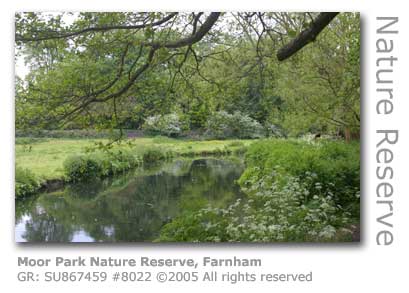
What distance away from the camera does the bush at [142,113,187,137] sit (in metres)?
4.07

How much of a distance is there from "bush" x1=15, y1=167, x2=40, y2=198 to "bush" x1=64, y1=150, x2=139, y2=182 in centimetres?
28

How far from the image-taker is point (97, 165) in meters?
4.03

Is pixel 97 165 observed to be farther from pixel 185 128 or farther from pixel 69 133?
pixel 185 128

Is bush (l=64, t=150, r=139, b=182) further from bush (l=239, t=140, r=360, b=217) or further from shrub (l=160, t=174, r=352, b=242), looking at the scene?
bush (l=239, t=140, r=360, b=217)

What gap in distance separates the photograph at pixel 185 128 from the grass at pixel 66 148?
0.01 meters

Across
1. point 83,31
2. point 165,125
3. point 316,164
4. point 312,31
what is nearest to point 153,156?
point 165,125

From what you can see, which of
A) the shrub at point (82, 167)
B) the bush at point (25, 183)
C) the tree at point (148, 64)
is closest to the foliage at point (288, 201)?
the tree at point (148, 64)

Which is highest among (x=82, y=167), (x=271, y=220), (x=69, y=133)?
(x=69, y=133)

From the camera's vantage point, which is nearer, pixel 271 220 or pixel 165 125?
pixel 271 220

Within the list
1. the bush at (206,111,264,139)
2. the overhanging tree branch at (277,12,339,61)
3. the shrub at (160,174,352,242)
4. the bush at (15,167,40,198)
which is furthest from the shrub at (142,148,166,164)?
the overhanging tree branch at (277,12,339,61)

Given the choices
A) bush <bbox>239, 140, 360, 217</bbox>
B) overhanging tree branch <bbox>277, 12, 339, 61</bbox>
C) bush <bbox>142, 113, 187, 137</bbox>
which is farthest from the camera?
bush <bbox>142, 113, 187, 137</bbox>

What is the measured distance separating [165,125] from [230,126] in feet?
1.81

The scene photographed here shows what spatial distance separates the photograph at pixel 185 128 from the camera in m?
3.83

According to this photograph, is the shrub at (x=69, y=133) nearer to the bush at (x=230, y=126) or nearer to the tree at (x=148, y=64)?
the tree at (x=148, y=64)
